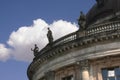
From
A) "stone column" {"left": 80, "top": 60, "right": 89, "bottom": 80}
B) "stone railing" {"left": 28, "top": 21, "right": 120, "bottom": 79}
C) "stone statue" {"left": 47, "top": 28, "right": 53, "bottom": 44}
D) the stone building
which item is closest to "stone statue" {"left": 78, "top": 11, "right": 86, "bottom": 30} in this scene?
the stone building

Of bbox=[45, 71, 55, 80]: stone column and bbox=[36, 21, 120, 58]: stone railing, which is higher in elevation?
bbox=[36, 21, 120, 58]: stone railing

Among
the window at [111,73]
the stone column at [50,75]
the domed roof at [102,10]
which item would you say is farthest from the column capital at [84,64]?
the domed roof at [102,10]

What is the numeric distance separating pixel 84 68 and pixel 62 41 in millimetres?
3860

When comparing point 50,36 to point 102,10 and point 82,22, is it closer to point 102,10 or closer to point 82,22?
point 82,22

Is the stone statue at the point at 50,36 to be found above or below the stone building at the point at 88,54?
above

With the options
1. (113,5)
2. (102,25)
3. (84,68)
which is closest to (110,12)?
(113,5)

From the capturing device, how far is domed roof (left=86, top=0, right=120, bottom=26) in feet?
138

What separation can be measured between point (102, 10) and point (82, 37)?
6.01 m

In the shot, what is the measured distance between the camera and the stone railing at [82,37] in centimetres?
3706

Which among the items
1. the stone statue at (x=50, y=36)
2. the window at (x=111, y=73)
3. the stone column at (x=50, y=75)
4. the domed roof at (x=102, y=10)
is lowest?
the window at (x=111, y=73)

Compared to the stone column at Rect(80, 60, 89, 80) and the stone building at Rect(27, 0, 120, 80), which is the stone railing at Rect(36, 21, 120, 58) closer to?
the stone building at Rect(27, 0, 120, 80)

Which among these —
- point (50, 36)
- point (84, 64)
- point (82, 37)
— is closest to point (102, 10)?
point (50, 36)

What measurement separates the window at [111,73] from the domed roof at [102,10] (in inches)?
268

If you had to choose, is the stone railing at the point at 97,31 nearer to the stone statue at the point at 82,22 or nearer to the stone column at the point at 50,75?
the stone statue at the point at 82,22
